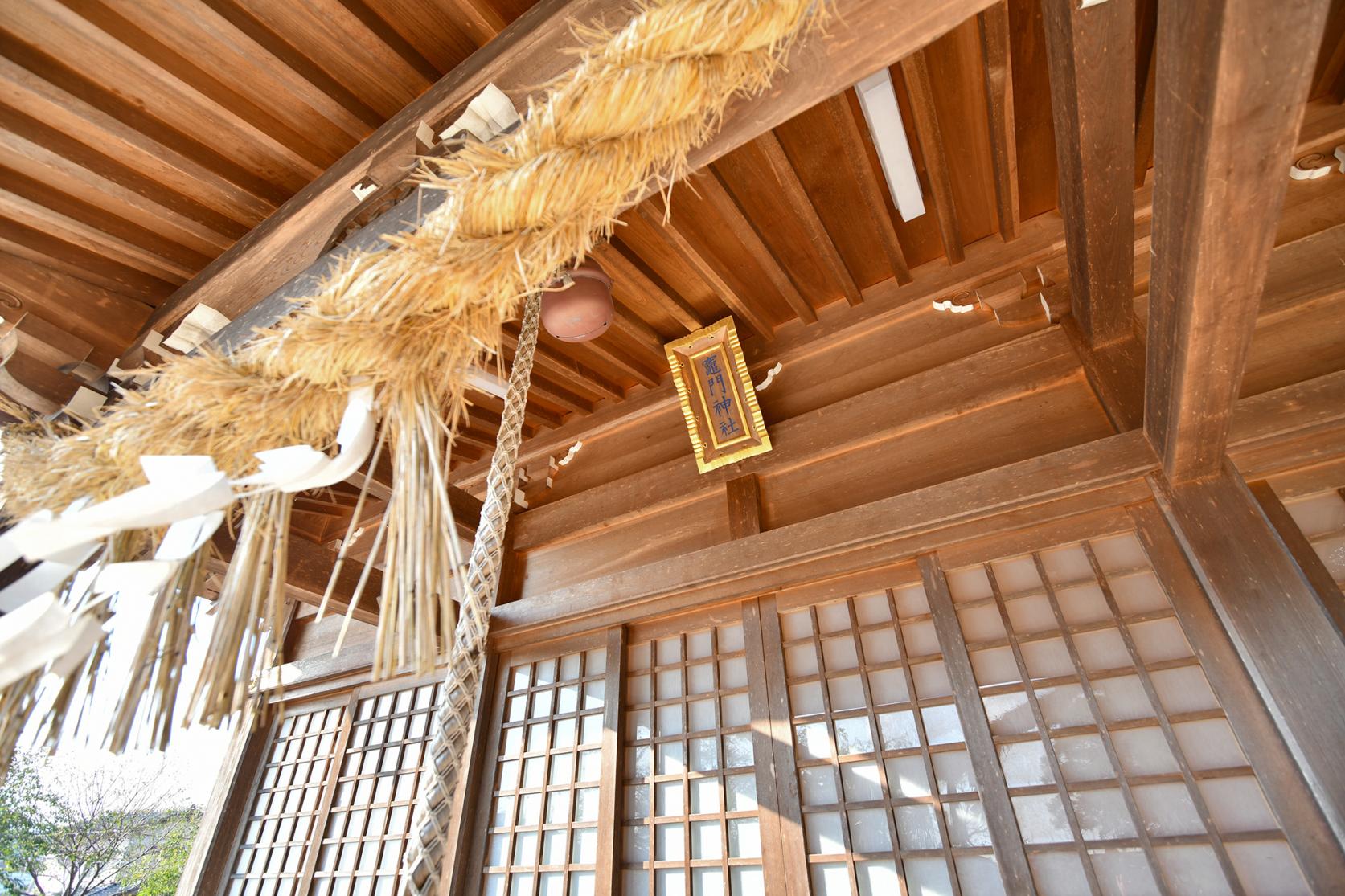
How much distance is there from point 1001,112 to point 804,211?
891mm

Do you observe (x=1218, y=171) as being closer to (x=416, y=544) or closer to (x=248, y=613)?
(x=416, y=544)

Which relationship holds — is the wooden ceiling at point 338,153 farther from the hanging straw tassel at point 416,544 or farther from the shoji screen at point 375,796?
the shoji screen at point 375,796

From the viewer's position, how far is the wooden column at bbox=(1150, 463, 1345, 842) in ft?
5.97

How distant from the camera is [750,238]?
10.5 ft

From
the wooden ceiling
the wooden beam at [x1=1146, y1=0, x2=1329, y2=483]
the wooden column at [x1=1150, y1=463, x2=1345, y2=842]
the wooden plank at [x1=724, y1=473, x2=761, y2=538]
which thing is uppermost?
the wooden ceiling

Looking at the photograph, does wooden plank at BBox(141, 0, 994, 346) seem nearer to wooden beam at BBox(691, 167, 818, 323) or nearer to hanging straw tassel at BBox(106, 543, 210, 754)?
wooden beam at BBox(691, 167, 818, 323)

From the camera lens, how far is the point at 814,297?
3807 mm

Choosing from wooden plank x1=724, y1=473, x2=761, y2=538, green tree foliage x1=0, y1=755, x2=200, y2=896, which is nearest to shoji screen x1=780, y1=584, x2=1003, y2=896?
wooden plank x1=724, y1=473, x2=761, y2=538

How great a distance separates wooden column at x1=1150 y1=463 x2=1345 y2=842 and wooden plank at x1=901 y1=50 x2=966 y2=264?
63.2 inches

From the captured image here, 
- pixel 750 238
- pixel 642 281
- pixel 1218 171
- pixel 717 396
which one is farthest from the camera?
pixel 717 396

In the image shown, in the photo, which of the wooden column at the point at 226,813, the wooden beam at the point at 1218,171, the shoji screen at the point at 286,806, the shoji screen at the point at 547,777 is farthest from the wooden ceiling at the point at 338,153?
the wooden column at the point at 226,813

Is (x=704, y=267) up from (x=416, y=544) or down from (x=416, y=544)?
up

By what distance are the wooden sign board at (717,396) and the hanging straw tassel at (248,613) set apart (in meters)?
2.64

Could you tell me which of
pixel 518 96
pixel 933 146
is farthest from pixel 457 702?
pixel 933 146
